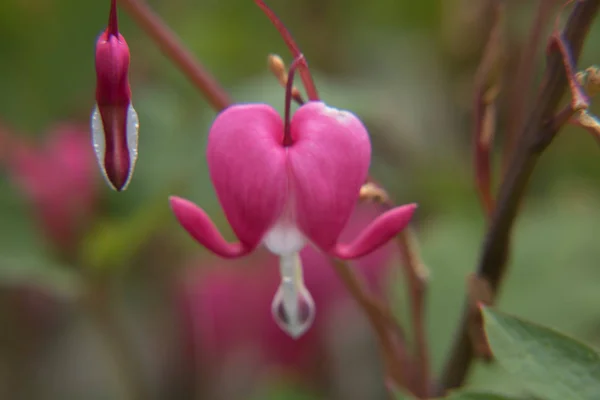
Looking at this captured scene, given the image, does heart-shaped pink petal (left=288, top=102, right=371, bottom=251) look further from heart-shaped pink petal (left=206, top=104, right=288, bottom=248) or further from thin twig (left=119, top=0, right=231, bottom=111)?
thin twig (left=119, top=0, right=231, bottom=111)

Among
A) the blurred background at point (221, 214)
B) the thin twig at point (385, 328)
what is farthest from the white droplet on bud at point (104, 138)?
the blurred background at point (221, 214)

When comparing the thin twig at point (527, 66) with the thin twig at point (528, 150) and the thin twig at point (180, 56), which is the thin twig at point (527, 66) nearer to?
the thin twig at point (528, 150)

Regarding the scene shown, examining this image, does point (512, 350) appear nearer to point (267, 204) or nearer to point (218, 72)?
point (267, 204)

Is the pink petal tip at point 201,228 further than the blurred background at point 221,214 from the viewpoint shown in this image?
No

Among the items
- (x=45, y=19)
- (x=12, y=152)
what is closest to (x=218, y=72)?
(x=45, y=19)

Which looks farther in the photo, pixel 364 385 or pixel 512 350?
pixel 364 385

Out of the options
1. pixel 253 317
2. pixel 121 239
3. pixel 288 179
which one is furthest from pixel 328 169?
pixel 253 317

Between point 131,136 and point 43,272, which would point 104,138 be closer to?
point 131,136
